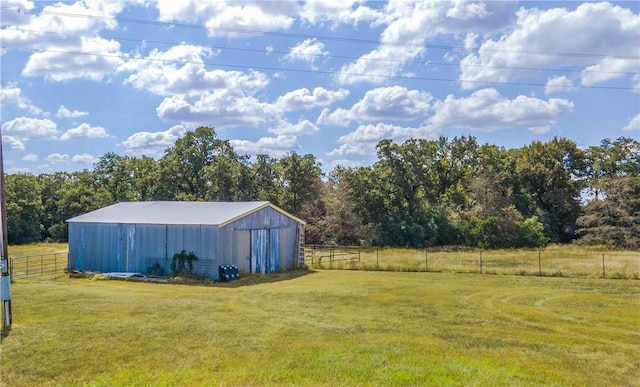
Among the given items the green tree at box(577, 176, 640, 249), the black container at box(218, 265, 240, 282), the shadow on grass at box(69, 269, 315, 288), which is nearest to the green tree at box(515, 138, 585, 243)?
the green tree at box(577, 176, 640, 249)

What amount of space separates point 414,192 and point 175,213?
2978cm

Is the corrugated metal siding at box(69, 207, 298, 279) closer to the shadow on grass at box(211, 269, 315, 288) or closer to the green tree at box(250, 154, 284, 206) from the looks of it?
the shadow on grass at box(211, 269, 315, 288)

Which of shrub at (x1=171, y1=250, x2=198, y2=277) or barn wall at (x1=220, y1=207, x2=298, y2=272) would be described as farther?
barn wall at (x1=220, y1=207, x2=298, y2=272)

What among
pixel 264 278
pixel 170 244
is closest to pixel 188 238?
pixel 170 244

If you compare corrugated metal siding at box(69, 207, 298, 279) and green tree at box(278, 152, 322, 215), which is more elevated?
green tree at box(278, 152, 322, 215)

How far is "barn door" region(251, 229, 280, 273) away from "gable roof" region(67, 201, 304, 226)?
131cm

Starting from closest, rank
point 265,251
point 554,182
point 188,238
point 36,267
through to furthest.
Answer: point 188,238, point 265,251, point 36,267, point 554,182

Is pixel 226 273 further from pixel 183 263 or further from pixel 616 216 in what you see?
pixel 616 216

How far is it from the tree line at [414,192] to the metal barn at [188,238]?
21.4 m

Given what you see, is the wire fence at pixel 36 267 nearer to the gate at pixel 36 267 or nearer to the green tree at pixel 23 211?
the gate at pixel 36 267

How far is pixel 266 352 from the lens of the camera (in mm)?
10234

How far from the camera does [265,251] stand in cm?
2573

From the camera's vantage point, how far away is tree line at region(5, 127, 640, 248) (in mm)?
47844

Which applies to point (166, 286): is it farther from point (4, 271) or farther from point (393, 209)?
point (393, 209)
